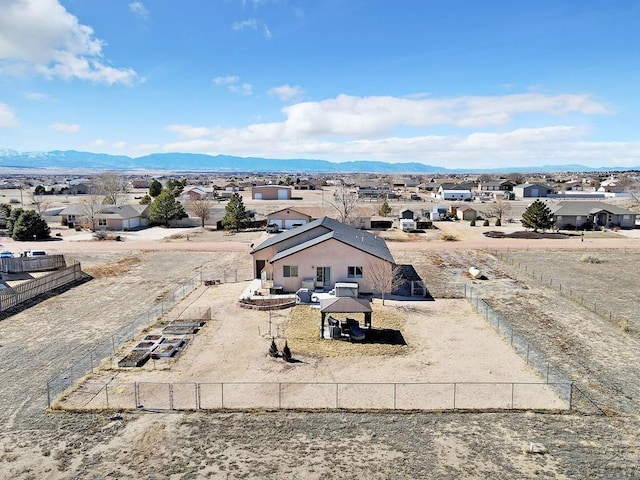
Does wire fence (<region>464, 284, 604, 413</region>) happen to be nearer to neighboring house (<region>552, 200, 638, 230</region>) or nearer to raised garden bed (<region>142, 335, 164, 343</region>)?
raised garden bed (<region>142, 335, 164, 343</region>)

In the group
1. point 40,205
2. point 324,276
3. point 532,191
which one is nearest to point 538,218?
point 324,276

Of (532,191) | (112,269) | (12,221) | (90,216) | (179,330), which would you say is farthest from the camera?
(532,191)

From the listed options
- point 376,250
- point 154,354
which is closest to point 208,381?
point 154,354

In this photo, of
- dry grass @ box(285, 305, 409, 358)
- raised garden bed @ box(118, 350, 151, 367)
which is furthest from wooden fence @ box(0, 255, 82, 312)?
dry grass @ box(285, 305, 409, 358)

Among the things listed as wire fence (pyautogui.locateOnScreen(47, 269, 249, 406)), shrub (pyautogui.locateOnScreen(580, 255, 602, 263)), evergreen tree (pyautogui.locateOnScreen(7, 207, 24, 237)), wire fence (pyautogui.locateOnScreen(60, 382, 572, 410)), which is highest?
evergreen tree (pyautogui.locateOnScreen(7, 207, 24, 237))

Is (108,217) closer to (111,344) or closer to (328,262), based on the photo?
(328,262)

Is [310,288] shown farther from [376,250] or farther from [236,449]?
[236,449]

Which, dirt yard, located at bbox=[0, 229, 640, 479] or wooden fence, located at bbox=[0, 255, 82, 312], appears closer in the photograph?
dirt yard, located at bbox=[0, 229, 640, 479]
